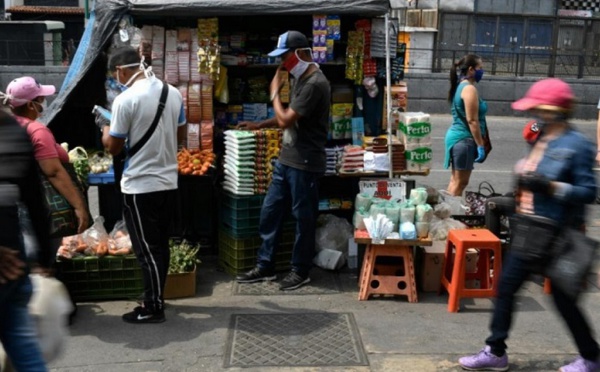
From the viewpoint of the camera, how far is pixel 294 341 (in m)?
5.16

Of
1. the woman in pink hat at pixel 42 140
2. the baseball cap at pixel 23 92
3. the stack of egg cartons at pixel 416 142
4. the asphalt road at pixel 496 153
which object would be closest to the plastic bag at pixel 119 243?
the woman in pink hat at pixel 42 140

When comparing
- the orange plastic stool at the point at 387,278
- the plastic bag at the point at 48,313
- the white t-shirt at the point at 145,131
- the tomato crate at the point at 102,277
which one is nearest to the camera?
the plastic bag at the point at 48,313

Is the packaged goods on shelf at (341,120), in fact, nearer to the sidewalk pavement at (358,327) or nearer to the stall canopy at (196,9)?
the stall canopy at (196,9)

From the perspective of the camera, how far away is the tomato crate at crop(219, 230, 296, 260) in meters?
6.49

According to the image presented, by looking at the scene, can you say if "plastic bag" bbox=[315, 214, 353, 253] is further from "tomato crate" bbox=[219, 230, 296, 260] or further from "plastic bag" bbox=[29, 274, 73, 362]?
"plastic bag" bbox=[29, 274, 73, 362]

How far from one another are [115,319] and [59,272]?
610mm

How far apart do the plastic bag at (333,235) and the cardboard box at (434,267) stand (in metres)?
0.96

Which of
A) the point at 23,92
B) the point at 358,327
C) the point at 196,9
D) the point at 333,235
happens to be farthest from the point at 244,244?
the point at 23,92

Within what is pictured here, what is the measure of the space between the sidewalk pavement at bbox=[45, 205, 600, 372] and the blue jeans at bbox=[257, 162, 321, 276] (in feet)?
1.18

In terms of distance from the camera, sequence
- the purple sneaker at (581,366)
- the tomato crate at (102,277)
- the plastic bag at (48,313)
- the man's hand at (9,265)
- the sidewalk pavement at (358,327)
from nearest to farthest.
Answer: the man's hand at (9,265) < the plastic bag at (48,313) < the purple sneaker at (581,366) < the sidewalk pavement at (358,327) < the tomato crate at (102,277)

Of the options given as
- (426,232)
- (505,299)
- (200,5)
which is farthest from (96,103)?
(505,299)

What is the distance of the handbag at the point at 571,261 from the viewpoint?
4.09 meters

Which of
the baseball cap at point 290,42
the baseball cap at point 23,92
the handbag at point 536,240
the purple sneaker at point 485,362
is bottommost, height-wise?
the purple sneaker at point 485,362

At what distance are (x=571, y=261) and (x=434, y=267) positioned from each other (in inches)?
81.2
